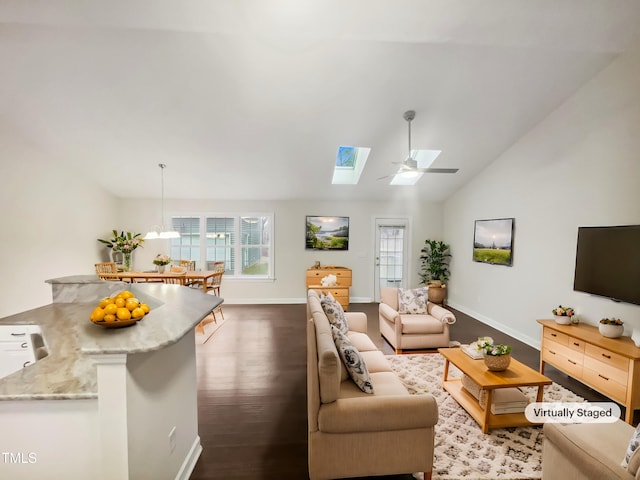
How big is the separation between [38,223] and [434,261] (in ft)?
24.4

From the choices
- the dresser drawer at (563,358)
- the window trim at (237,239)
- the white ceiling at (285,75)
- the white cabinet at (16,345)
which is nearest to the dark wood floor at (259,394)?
the dresser drawer at (563,358)

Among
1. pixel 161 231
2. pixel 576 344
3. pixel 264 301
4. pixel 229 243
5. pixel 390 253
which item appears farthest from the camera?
pixel 390 253

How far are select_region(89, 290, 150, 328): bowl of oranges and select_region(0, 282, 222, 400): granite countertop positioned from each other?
1.7 inches

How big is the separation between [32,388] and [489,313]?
578cm

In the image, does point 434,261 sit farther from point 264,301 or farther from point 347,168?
point 264,301

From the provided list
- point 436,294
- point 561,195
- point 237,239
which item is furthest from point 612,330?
point 237,239

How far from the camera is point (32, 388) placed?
1.23 metres

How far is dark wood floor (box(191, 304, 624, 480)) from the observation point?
2014mm

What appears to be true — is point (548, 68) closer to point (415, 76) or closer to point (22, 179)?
point (415, 76)

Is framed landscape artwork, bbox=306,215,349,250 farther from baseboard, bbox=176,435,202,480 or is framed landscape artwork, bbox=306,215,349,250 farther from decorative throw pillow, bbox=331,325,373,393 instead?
baseboard, bbox=176,435,202,480

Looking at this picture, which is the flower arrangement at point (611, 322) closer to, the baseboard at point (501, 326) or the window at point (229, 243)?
the baseboard at point (501, 326)

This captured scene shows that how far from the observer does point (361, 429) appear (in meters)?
1.72

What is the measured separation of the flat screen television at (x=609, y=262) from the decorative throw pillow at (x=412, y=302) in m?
1.75

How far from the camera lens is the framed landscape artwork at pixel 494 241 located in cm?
454
